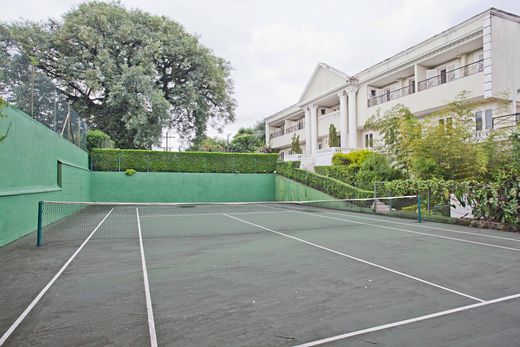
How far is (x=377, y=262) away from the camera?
638 cm

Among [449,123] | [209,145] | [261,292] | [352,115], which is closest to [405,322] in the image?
[261,292]

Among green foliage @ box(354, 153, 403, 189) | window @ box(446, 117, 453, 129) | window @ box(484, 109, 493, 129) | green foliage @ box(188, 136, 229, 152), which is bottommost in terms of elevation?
green foliage @ box(354, 153, 403, 189)

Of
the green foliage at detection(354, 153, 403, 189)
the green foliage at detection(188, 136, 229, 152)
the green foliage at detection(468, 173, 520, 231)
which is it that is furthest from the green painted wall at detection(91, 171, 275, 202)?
the green foliage at detection(468, 173, 520, 231)

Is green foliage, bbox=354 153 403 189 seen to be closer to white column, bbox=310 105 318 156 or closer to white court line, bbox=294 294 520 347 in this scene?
white column, bbox=310 105 318 156

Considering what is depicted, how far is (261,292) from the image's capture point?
15.2 feet

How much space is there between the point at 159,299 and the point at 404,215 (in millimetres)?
13747

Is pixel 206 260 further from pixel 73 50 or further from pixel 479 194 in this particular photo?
pixel 73 50

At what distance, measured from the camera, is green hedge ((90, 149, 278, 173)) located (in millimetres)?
23625

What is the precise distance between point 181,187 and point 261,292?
21.9 meters

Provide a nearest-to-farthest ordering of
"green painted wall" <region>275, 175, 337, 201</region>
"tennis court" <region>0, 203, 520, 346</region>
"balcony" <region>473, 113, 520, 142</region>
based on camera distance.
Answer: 1. "tennis court" <region>0, 203, 520, 346</region>
2. "balcony" <region>473, 113, 520, 142</region>
3. "green painted wall" <region>275, 175, 337, 201</region>

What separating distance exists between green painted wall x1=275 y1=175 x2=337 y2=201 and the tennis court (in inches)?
518

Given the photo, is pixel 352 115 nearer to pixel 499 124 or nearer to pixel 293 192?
pixel 293 192

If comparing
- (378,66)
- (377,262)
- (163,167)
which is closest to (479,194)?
(377,262)

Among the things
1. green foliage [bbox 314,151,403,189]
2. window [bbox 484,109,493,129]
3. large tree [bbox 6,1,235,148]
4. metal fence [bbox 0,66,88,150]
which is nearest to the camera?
metal fence [bbox 0,66,88,150]
